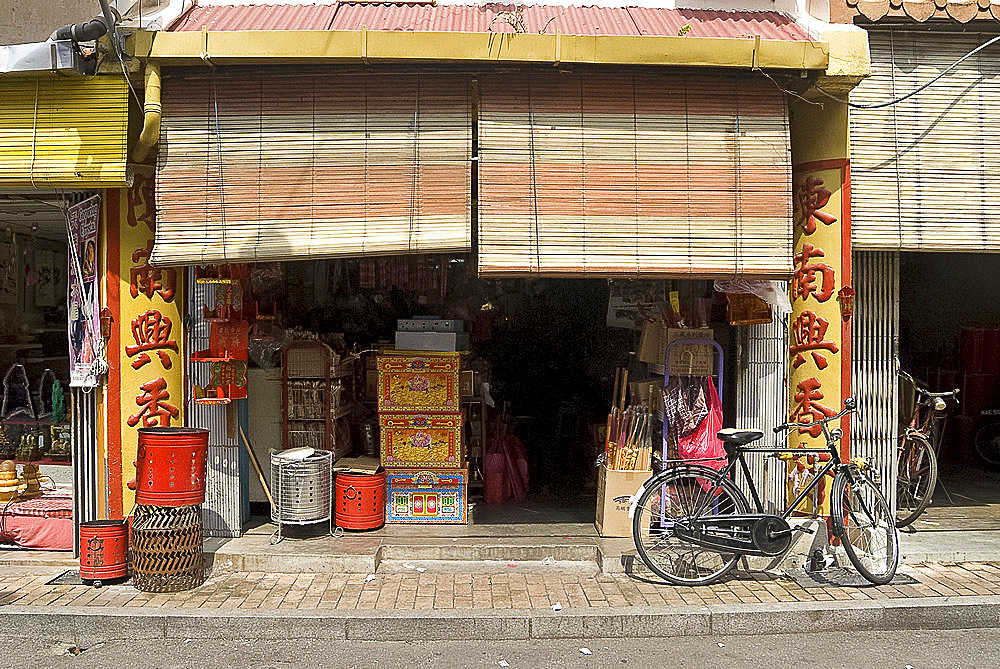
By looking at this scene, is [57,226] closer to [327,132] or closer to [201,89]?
[201,89]

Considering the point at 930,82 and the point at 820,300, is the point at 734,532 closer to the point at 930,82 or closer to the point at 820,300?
the point at 820,300

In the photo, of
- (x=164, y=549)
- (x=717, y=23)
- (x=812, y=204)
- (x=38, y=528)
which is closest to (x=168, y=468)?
(x=164, y=549)

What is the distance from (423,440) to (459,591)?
6.14 feet

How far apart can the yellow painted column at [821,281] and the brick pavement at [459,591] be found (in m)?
0.97

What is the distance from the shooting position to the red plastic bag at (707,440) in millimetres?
7598

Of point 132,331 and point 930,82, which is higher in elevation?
point 930,82

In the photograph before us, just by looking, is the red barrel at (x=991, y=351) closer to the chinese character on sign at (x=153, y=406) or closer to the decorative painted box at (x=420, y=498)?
the decorative painted box at (x=420, y=498)

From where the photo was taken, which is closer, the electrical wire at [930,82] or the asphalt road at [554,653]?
the asphalt road at [554,653]

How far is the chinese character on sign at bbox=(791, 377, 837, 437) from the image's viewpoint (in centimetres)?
727

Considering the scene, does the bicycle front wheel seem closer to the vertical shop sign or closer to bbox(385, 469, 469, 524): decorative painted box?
the vertical shop sign

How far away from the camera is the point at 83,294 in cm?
745

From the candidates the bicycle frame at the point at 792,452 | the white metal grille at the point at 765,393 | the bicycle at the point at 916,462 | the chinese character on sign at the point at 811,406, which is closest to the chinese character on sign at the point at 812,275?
the white metal grille at the point at 765,393

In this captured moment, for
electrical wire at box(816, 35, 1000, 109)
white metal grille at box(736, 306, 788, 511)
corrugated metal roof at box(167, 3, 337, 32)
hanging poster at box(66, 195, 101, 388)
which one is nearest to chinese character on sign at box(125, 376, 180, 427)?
hanging poster at box(66, 195, 101, 388)

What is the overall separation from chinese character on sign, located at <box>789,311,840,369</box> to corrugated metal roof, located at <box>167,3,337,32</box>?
4745mm
